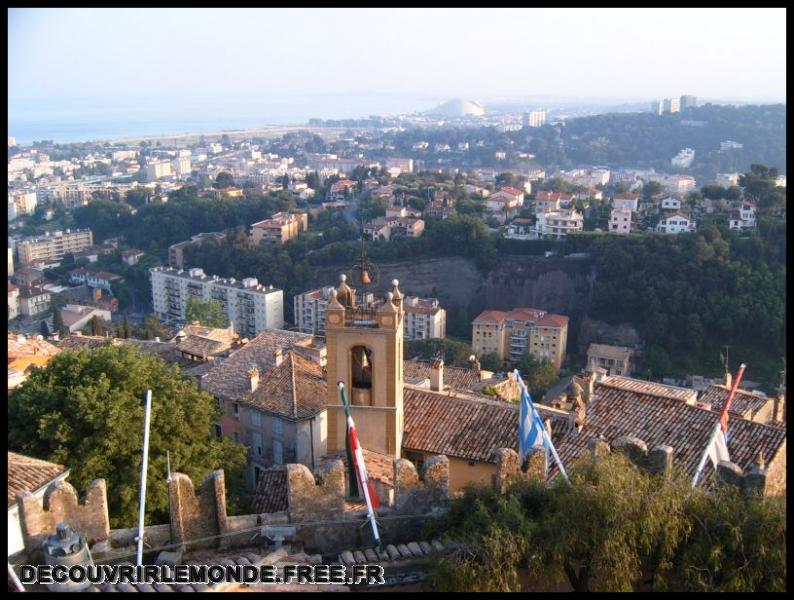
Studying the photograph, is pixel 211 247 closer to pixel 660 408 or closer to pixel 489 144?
pixel 660 408

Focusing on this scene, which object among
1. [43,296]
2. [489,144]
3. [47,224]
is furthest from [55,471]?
[489,144]

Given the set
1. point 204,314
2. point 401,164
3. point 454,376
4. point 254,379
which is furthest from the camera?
point 401,164

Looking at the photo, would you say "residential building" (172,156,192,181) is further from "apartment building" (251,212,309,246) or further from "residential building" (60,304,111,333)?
"residential building" (60,304,111,333)

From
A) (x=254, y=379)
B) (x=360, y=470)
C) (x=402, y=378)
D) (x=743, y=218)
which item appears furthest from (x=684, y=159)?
(x=360, y=470)

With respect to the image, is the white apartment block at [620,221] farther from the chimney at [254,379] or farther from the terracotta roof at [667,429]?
the terracotta roof at [667,429]

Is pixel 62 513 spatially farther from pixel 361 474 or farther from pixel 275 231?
pixel 275 231

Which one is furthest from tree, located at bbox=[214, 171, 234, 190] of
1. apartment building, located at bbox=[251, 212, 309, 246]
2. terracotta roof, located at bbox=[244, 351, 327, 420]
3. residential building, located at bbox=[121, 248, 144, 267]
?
terracotta roof, located at bbox=[244, 351, 327, 420]
